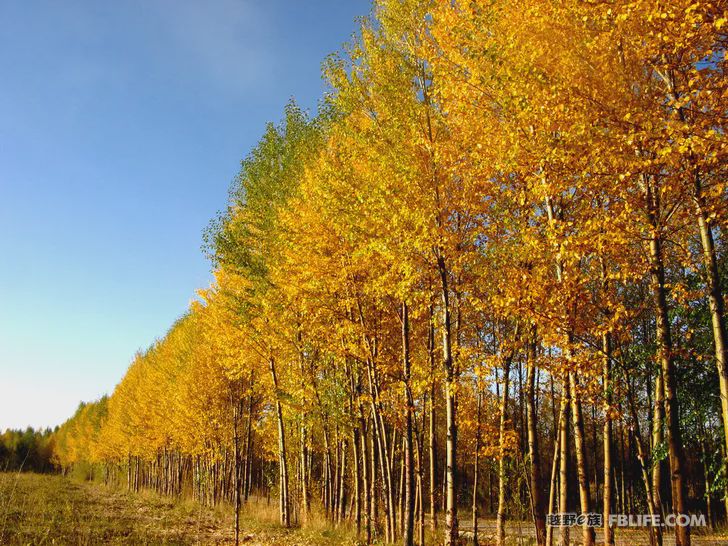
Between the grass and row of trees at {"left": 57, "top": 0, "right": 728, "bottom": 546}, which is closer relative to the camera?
row of trees at {"left": 57, "top": 0, "right": 728, "bottom": 546}

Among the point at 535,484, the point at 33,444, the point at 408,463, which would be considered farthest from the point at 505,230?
the point at 33,444

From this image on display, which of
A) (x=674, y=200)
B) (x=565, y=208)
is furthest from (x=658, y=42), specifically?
(x=565, y=208)

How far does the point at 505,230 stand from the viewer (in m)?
9.34

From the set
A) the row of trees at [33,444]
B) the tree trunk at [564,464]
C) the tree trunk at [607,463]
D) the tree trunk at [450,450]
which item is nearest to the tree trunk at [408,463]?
the tree trunk at [450,450]

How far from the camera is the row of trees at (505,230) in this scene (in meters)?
5.98

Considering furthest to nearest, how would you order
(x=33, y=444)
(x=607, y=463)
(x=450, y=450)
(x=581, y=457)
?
(x=33, y=444), (x=607, y=463), (x=450, y=450), (x=581, y=457)

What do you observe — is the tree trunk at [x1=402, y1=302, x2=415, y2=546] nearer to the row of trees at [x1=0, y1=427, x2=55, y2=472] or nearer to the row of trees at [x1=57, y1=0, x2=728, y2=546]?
the row of trees at [x1=57, y1=0, x2=728, y2=546]

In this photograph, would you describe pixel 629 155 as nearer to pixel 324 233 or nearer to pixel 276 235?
pixel 324 233

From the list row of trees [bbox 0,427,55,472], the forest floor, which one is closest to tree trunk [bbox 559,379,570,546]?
the forest floor

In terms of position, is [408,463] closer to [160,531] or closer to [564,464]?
[564,464]

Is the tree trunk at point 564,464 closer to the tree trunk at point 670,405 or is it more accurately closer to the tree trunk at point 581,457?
the tree trunk at point 581,457

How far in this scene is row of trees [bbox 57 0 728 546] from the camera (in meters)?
5.98

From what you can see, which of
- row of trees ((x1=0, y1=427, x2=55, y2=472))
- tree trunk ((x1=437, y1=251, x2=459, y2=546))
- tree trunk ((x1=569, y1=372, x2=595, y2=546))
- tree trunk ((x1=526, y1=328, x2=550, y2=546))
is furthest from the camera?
row of trees ((x1=0, y1=427, x2=55, y2=472))

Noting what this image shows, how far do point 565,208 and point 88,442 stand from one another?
6719 cm
